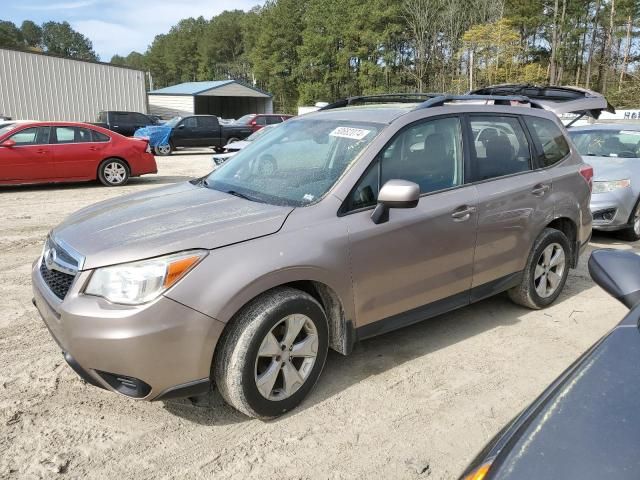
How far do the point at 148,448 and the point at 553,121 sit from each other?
4.18m

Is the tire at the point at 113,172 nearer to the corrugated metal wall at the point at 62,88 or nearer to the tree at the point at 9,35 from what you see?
the corrugated metal wall at the point at 62,88

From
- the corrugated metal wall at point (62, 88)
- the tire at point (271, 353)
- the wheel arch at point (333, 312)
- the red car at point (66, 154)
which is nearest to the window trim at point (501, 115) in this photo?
the wheel arch at point (333, 312)

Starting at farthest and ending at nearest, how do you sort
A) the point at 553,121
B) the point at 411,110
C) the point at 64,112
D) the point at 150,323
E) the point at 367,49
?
the point at 367,49 < the point at 64,112 < the point at 553,121 < the point at 411,110 < the point at 150,323

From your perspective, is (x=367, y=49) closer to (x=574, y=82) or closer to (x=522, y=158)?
(x=574, y=82)

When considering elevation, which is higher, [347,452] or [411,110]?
[411,110]

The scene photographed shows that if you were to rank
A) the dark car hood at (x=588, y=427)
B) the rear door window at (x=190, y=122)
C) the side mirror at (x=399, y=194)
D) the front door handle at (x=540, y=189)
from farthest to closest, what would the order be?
the rear door window at (x=190, y=122) → the front door handle at (x=540, y=189) → the side mirror at (x=399, y=194) → the dark car hood at (x=588, y=427)

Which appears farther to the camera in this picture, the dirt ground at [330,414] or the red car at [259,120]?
the red car at [259,120]

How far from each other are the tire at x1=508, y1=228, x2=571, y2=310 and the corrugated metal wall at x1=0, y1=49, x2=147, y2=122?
29.6 m

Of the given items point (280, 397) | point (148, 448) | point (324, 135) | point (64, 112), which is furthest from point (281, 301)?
point (64, 112)

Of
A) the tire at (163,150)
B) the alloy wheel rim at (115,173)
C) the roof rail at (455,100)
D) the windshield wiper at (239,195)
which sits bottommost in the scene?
the tire at (163,150)

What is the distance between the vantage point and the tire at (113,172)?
38.7 ft

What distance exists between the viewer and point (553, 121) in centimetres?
481

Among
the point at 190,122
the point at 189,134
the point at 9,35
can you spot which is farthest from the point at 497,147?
the point at 9,35

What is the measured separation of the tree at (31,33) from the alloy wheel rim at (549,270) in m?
166
